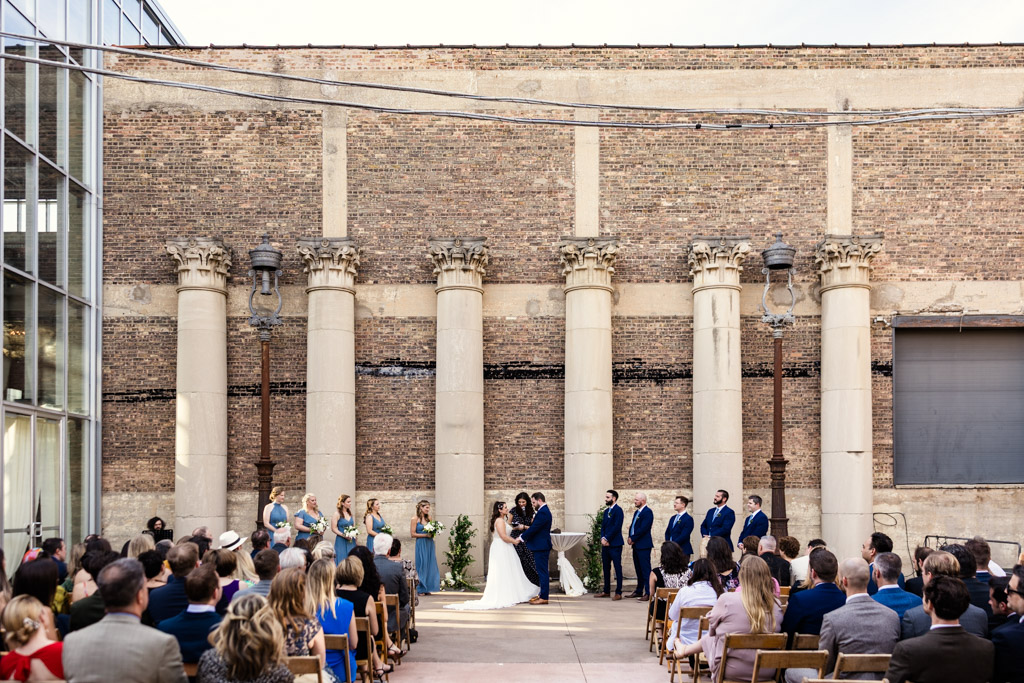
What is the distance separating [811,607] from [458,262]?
42.4 feet

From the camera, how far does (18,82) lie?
18.0 meters

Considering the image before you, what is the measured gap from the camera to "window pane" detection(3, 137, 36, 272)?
17.4m

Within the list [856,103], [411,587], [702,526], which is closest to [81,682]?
[411,587]

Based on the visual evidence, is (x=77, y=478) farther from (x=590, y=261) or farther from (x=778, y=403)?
(x=778, y=403)

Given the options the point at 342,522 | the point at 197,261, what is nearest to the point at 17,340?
the point at 197,261

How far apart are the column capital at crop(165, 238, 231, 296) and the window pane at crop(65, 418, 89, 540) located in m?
3.25

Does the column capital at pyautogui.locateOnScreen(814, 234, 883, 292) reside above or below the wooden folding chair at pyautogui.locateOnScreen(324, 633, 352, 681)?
above

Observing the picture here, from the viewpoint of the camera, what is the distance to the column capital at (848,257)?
68.4ft

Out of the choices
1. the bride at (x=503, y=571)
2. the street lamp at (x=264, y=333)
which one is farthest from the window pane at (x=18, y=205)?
the bride at (x=503, y=571)

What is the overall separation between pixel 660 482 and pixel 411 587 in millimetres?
7962

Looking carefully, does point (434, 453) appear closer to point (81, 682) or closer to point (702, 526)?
point (702, 526)

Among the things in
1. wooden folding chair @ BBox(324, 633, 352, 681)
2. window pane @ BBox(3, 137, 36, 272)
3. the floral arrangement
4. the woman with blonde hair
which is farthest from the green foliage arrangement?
wooden folding chair @ BBox(324, 633, 352, 681)

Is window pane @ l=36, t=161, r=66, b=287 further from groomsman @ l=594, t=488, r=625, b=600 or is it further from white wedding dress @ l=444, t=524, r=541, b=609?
groomsman @ l=594, t=488, r=625, b=600

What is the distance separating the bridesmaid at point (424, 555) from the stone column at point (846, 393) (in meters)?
7.57
